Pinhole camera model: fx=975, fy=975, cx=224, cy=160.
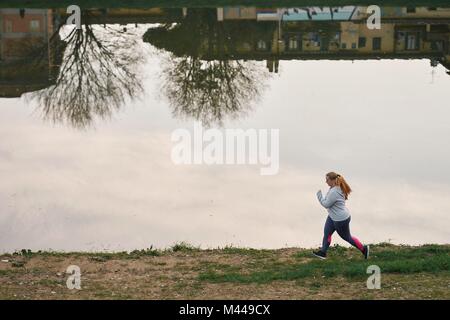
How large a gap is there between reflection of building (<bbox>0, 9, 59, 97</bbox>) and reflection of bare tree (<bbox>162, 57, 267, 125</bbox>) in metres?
5.35

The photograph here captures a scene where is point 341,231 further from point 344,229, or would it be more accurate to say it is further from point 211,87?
point 211,87

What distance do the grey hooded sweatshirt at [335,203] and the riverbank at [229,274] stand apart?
0.77 metres

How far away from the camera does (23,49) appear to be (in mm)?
45188

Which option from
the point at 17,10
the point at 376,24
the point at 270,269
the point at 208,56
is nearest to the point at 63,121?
the point at 208,56

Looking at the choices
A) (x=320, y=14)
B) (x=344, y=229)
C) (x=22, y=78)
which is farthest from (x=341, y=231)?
(x=320, y=14)

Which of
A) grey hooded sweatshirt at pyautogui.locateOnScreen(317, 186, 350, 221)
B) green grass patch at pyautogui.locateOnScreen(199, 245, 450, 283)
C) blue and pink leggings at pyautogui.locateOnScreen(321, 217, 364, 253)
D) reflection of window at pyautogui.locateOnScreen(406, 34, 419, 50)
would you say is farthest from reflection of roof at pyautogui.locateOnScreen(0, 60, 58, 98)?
grey hooded sweatshirt at pyautogui.locateOnScreen(317, 186, 350, 221)

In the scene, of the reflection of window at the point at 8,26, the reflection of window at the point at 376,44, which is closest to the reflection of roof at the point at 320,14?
the reflection of window at the point at 376,44

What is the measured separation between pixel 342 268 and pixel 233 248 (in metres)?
3.15

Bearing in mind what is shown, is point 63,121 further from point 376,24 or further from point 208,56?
point 376,24

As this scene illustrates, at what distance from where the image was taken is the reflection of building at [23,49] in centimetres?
3844

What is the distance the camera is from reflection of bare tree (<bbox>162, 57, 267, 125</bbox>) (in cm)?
3247

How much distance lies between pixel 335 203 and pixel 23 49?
3189cm

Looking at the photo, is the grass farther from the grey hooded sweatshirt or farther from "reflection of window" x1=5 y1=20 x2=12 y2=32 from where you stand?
the grey hooded sweatshirt

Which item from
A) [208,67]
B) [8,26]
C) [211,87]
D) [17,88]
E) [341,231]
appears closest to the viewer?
[341,231]
